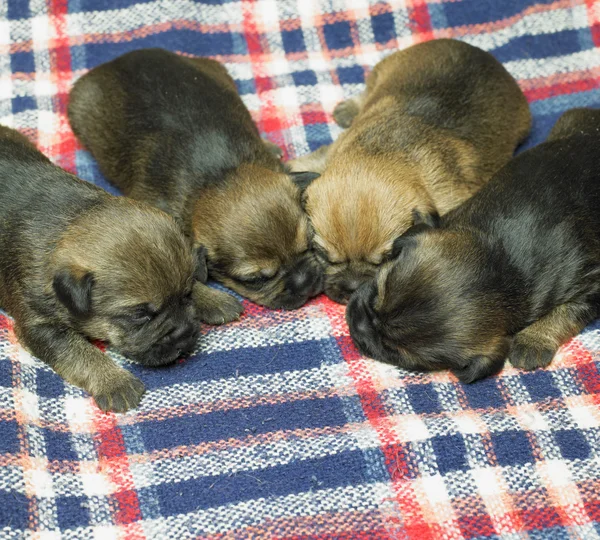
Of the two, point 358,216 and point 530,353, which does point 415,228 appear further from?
point 530,353

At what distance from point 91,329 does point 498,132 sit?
2863 millimetres

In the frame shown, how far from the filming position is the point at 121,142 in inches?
187

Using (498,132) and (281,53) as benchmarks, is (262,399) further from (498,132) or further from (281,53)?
(281,53)

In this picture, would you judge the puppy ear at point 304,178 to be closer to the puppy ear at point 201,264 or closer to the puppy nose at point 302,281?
the puppy nose at point 302,281

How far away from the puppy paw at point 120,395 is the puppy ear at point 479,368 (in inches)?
64.0

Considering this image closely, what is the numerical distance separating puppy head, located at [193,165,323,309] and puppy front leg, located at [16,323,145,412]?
2.66ft

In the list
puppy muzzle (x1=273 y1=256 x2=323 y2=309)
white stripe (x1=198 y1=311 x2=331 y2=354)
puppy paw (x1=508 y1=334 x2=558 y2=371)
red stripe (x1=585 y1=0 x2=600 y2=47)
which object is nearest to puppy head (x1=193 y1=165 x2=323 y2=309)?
puppy muzzle (x1=273 y1=256 x2=323 y2=309)

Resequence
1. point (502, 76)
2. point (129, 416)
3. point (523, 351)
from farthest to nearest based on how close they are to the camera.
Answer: point (502, 76) < point (523, 351) < point (129, 416)

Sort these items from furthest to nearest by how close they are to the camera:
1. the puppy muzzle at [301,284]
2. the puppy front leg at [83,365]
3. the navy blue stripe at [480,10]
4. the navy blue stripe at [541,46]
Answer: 1. the navy blue stripe at [480,10]
2. the navy blue stripe at [541,46]
3. the puppy muzzle at [301,284]
4. the puppy front leg at [83,365]

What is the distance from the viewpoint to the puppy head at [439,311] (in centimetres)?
356

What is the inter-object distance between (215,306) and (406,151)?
58.9 inches

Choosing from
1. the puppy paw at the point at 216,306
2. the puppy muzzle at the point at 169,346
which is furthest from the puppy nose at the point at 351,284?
the puppy muzzle at the point at 169,346

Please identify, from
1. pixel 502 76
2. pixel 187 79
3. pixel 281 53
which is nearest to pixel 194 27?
pixel 281 53

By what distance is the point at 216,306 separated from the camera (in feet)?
14.1
